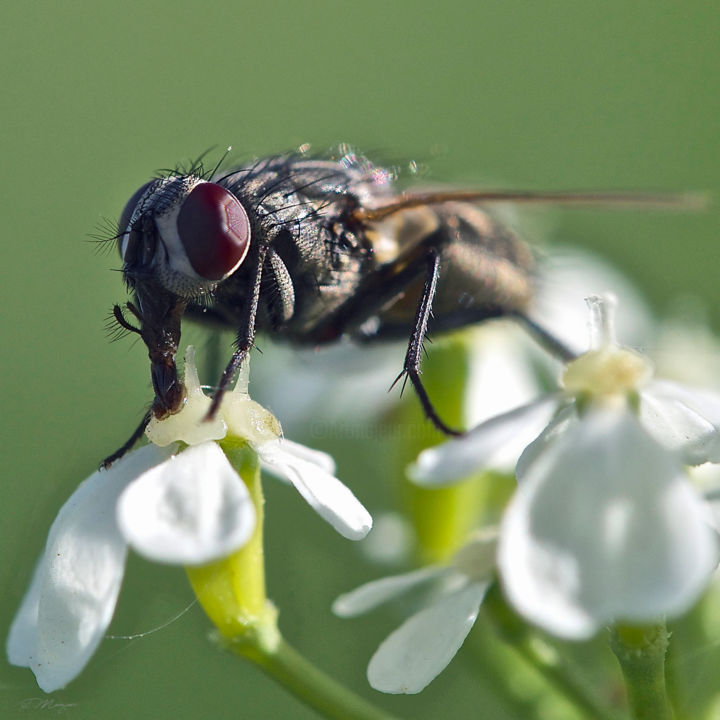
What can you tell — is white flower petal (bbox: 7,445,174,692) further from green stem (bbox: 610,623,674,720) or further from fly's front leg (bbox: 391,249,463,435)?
green stem (bbox: 610,623,674,720)

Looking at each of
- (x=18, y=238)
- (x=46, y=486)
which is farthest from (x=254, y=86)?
(x=46, y=486)

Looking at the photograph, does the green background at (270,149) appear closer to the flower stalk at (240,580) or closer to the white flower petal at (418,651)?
the flower stalk at (240,580)

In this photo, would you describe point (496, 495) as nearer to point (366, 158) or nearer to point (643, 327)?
point (366, 158)

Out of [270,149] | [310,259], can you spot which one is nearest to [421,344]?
[310,259]

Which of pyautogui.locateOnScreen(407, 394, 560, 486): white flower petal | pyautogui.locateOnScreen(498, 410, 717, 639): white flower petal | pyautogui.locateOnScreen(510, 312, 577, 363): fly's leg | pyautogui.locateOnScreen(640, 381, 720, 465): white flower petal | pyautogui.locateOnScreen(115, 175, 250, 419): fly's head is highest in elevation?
pyautogui.locateOnScreen(115, 175, 250, 419): fly's head

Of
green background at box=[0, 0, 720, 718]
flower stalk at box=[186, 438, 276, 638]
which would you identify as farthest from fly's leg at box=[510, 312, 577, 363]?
flower stalk at box=[186, 438, 276, 638]

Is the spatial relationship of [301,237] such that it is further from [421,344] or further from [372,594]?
[372,594]
